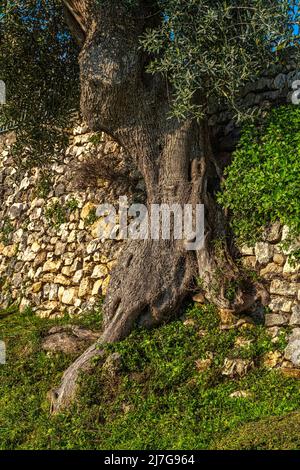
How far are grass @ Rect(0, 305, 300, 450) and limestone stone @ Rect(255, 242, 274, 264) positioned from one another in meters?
0.97

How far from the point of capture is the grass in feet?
23.7

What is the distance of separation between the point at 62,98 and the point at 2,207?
12.6 feet

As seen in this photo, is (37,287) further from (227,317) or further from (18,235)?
(227,317)

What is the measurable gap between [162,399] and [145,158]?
357 centimetres

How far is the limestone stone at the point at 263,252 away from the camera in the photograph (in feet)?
30.1

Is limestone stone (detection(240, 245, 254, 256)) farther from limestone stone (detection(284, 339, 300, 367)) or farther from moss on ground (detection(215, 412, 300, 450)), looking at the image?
moss on ground (detection(215, 412, 300, 450))

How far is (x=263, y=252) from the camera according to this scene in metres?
9.21

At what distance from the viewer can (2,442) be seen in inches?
302

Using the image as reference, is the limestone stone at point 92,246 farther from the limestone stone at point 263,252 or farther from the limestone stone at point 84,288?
the limestone stone at point 263,252

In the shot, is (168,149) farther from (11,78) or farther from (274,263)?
(11,78)

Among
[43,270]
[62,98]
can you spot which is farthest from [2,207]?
[62,98]

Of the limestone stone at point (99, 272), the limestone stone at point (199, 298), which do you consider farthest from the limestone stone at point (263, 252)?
the limestone stone at point (99, 272)

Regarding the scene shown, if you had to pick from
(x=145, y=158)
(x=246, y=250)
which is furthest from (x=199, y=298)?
(x=145, y=158)

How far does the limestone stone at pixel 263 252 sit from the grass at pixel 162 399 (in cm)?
97
